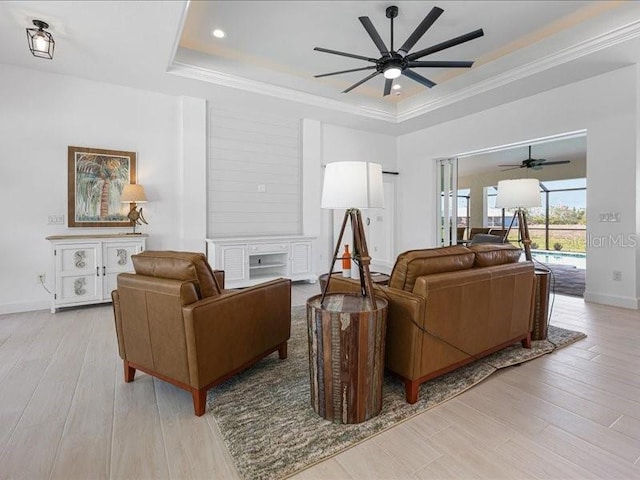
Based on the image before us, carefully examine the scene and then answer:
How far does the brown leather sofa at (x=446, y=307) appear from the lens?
6.43 feet

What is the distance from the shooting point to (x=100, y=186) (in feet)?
14.5

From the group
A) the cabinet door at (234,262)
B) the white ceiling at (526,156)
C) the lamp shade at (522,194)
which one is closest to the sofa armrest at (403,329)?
the lamp shade at (522,194)

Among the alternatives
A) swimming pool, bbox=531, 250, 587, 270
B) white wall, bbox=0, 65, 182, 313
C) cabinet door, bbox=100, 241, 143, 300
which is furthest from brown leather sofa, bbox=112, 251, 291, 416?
swimming pool, bbox=531, 250, 587, 270

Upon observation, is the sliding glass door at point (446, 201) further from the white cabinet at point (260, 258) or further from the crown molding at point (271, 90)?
the white cabinet at point (260, 258)

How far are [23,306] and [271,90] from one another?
4.16 metres

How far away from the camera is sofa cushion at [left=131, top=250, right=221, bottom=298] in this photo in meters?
1.96

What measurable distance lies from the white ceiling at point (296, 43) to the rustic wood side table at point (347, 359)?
2.87 metres

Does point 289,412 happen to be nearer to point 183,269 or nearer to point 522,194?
point 183,269

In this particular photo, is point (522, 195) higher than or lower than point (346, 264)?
higher

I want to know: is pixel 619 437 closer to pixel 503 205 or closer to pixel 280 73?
pixel 503 205

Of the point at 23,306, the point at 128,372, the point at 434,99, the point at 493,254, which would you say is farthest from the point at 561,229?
the point at 23,306

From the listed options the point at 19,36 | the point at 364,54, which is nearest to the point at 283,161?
the point at 364,54

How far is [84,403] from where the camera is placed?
6.64 feet

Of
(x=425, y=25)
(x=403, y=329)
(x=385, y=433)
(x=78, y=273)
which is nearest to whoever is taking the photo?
(x=385, y=433)
